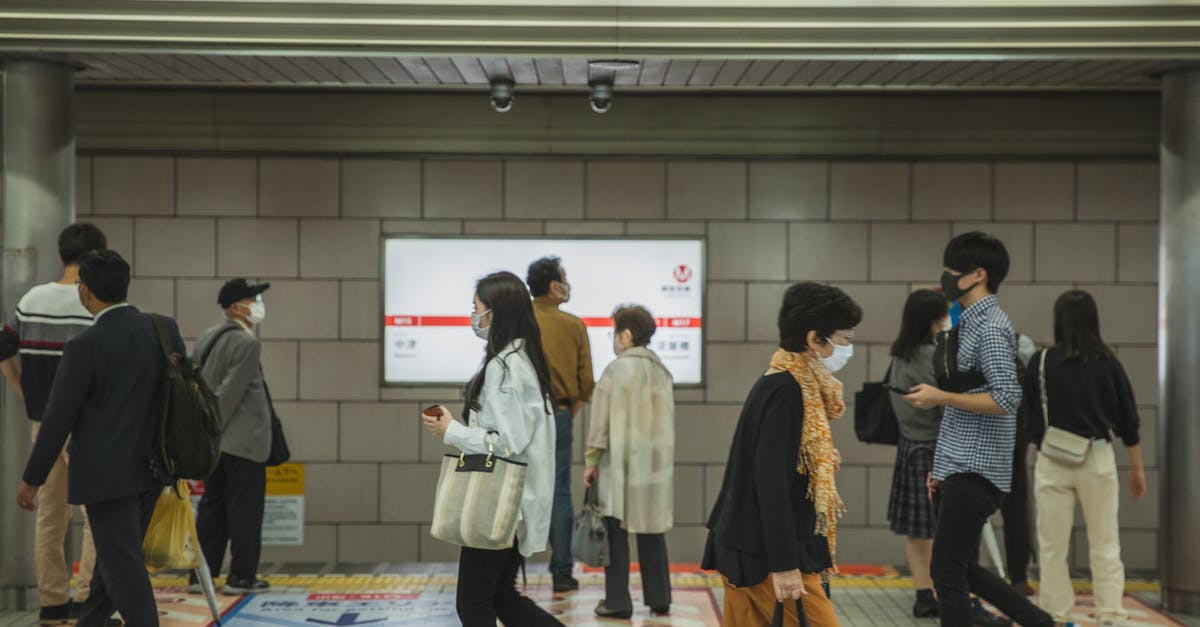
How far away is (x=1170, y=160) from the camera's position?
630 cm

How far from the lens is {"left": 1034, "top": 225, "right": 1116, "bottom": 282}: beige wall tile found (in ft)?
25.2

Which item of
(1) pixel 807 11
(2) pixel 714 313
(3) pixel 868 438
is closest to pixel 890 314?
(2) pixel 714 313

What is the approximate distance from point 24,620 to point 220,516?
1.14 meters

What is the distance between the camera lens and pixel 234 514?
21.2 ft

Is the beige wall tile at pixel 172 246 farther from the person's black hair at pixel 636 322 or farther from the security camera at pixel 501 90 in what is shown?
the person's black hair at pixel 636 322

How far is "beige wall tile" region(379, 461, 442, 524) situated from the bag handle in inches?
174

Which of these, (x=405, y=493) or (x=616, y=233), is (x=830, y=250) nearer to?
(x=616, y=233)

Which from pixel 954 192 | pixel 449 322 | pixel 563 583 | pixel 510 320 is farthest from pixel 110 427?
pixel 954 192

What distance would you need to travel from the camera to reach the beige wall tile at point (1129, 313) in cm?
768

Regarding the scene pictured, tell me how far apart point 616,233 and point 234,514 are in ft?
10.0

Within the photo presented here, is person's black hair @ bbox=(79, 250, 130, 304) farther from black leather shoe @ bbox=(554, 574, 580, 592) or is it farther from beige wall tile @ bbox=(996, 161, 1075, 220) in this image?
beige wall tile @ bbox=(996, 161, 1075, 220)

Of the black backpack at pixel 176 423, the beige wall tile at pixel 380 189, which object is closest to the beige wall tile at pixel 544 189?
the beige wall tile at pixel 380 189

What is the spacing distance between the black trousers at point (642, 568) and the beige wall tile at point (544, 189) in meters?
2.49

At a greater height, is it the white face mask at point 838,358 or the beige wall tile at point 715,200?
the beige wall tile at point 715,200
